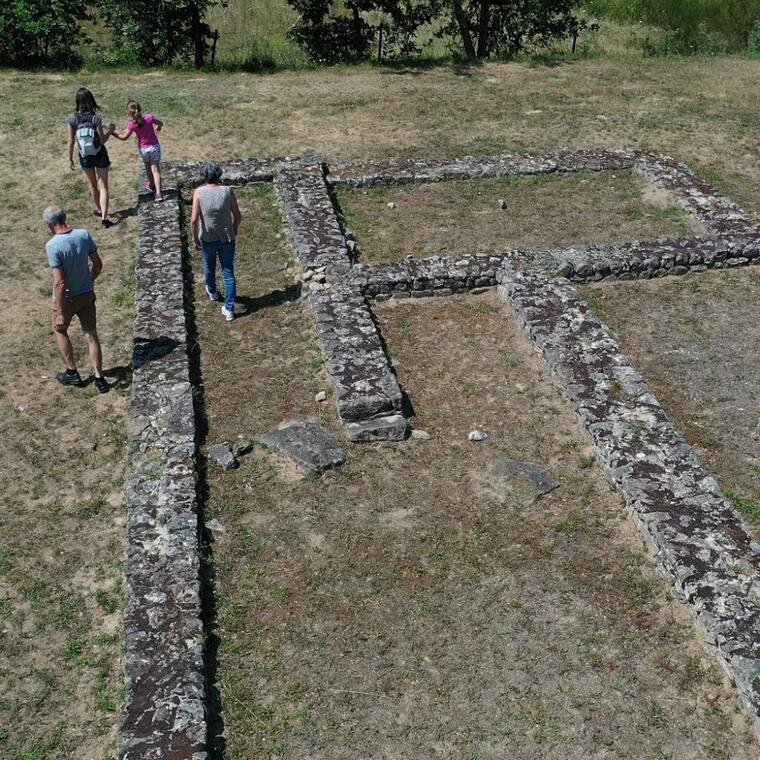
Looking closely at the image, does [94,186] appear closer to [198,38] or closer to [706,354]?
[706,354]

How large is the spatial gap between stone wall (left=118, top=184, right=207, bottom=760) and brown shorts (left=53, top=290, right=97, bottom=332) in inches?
23.8

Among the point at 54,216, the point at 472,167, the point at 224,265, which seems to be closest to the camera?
the point at 54,216

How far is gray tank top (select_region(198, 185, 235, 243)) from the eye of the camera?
31.2 feet

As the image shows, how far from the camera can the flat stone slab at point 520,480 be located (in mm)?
7695

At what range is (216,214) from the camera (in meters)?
9.58

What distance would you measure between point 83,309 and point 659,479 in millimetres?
5631

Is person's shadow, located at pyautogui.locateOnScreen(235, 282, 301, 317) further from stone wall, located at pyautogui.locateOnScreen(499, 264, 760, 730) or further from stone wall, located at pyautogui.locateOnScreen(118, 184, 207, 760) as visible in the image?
stone wall, located at pyautogui.locateOnScreen(499, 264, 760, 730)

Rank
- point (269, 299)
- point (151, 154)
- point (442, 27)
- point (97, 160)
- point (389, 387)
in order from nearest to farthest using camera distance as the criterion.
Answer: point (389, 387), point (269, 299), point (97, 160), point (151, 154), point (442, 27)

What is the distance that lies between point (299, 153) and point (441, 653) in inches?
423

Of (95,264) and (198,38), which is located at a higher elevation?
(198,38)

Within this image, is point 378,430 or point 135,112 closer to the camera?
point 378,430

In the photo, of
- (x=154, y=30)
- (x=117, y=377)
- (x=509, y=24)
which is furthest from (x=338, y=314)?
(x=509, y=24)

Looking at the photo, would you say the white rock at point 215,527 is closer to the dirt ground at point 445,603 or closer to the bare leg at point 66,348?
the dirt ground at point 445,603

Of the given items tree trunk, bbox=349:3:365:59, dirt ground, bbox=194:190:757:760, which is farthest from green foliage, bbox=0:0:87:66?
dirt ground, bbox=194:190:757:760
